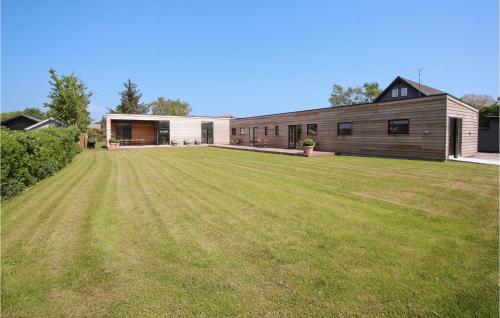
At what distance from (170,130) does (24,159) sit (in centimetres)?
2417

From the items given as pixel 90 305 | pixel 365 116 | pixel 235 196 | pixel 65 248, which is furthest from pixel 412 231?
pixel 365 116

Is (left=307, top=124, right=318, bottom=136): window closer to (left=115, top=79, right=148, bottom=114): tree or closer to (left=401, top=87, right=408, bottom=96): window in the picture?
(left=401, top=87, right=408, bottom=96): window

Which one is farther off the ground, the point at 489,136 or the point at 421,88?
the point at 421,88

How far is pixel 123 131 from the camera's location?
30953mm

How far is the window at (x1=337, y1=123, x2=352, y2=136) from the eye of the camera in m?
17.2

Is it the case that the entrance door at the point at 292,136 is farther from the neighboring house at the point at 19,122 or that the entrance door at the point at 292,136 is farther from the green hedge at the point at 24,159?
the neighboring house at the point at 19,122

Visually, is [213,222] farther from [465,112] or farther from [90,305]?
[465,112]

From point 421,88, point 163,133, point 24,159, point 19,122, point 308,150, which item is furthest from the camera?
point 163,133

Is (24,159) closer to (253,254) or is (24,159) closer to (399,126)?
(253,254)

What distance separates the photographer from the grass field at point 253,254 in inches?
95.0

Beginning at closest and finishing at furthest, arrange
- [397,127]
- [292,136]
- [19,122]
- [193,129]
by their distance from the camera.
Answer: [397,127]
[292,136]
[19,122]
[193,129]

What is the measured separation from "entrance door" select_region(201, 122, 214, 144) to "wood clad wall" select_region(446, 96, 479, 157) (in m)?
24.6

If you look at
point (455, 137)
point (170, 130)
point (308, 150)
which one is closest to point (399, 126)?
point (455, 137)

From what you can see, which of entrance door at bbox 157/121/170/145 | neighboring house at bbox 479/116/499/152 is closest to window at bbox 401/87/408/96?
neighboring house at bbox 479/116/499/152
